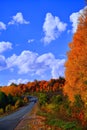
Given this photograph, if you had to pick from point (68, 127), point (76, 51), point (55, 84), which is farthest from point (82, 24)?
point (55, 84)

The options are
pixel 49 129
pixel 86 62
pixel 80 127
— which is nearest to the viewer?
pixel 80 127

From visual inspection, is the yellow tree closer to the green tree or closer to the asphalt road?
the asphalt road

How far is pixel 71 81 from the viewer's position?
46.8m

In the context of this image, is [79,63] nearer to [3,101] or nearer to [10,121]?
[10,121]

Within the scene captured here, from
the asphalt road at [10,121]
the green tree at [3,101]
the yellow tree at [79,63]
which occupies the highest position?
the green tree at [3,101]

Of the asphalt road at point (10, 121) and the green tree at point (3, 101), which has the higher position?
the green tree at point (3, 101)

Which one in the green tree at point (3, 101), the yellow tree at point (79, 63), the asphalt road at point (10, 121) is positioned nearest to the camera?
the yellow tree at point (79, 63)

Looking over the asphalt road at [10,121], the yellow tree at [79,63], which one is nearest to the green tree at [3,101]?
the asphalt road at [10,121]

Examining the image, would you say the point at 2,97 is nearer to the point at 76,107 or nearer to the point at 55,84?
the point at 76,107

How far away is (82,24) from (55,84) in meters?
140

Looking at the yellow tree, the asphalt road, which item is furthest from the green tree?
the yellow tree

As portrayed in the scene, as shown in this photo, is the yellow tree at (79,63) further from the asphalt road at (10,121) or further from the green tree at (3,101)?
the green tree at (3,101)

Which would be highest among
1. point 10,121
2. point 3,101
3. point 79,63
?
point 3,101

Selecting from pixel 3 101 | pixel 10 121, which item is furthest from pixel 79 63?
pixel 3 101
